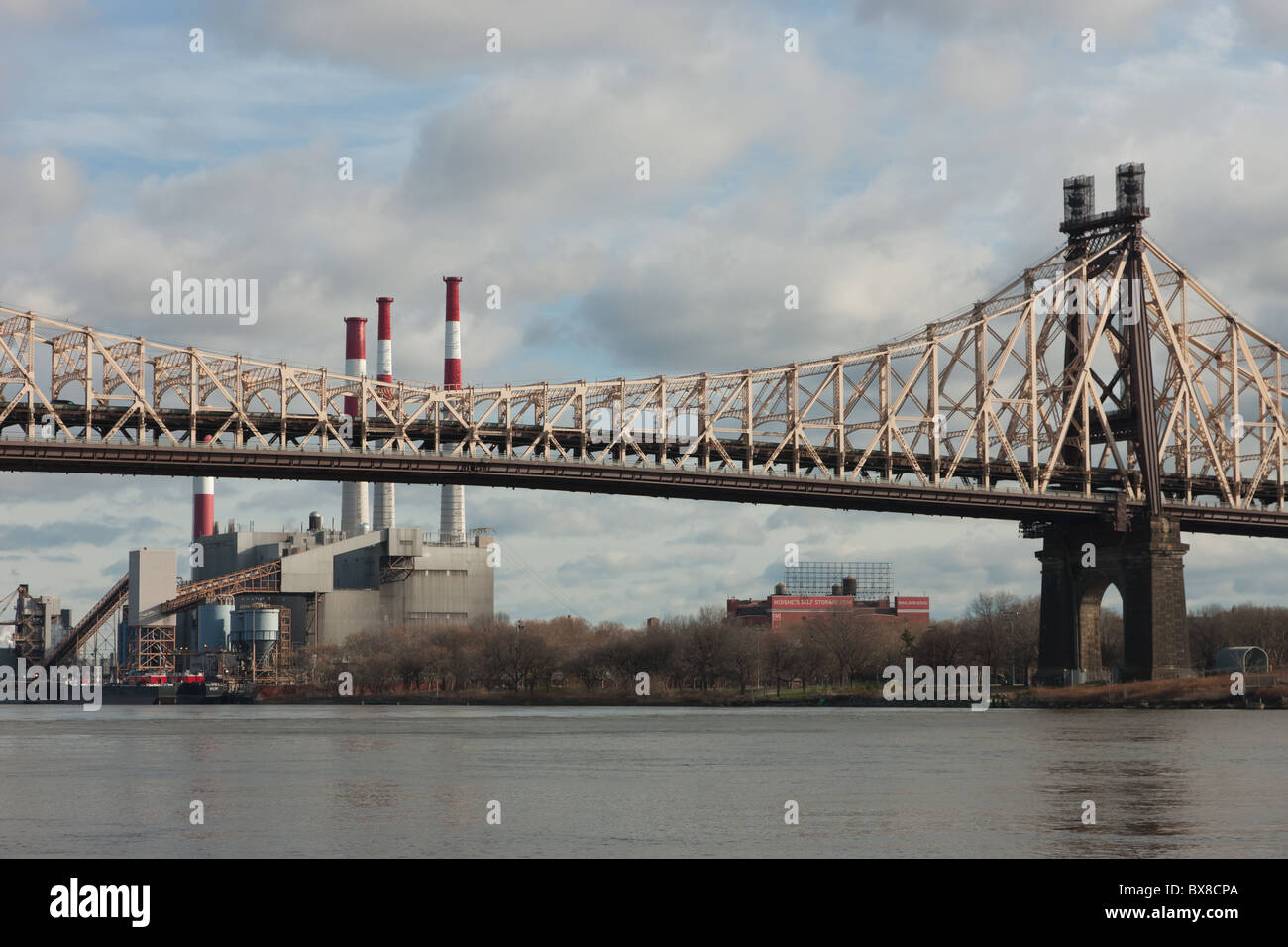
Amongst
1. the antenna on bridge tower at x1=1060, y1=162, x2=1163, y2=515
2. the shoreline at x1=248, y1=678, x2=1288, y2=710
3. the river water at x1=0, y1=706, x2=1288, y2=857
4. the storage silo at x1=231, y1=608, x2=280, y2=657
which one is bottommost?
the shoreline at x1=248, y1=678, x2=1288, y2=710

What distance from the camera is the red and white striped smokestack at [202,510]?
6521 inches

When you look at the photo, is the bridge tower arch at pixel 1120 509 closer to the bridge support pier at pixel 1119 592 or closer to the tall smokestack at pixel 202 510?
the bridge support pier at pixel 1119 592

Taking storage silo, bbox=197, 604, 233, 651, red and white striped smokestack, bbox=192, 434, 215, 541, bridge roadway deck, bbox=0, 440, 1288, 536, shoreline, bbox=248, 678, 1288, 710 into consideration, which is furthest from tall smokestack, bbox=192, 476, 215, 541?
bridge roadway deck, bbox=0, 440, 1288, 536

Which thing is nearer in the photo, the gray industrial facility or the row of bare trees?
the row of bare trees

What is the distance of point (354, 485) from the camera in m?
166

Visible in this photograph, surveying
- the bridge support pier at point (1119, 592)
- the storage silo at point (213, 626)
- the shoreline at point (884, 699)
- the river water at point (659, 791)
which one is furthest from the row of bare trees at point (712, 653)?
the river water at point (659, 791)

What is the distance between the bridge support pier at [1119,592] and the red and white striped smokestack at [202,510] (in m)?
93.9

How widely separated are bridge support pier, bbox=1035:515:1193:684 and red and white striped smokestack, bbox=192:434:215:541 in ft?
308

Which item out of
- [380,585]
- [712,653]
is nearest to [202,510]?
Result: [380,585]

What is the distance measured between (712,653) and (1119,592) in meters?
40.4

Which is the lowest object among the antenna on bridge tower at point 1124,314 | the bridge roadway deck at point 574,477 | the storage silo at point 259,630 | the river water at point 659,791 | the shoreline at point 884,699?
the shoreline at point 884,699

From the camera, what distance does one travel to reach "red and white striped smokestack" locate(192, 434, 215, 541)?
166 metres

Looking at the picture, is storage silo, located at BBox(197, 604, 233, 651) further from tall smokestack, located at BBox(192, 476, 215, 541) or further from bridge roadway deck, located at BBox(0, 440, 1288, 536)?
bridge roadway deck, located at BBox(0, 440, 1288, 536)

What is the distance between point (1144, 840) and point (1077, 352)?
68.1 meters
